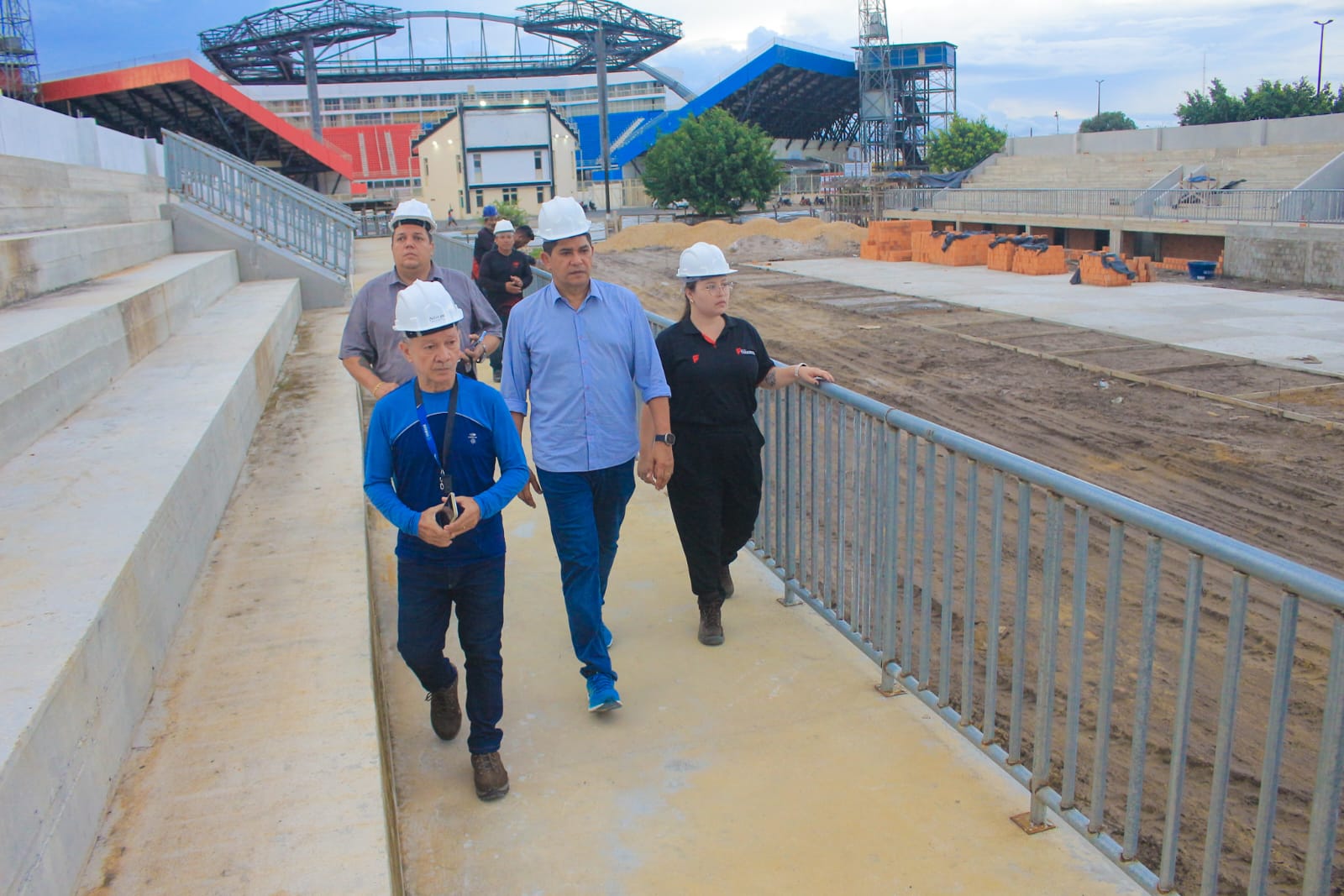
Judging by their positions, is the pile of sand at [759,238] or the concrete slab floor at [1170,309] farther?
the pile of sand at [759,238]

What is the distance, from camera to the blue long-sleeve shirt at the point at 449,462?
341cm

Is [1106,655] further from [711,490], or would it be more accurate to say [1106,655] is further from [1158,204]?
[1158,204]

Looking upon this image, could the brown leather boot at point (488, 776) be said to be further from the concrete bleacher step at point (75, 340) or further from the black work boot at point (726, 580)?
the concrete bleacher step at point (75, 340)

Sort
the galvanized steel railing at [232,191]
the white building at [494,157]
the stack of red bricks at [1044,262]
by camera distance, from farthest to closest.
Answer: the white building at [494,157]
the stack of red bricks at [1044,262]
the galvanized steel railing at [232,191]

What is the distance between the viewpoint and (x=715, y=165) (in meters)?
60.5

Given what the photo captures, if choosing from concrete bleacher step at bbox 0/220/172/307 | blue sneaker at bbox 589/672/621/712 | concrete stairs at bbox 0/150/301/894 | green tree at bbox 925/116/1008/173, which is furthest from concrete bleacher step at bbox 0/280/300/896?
green tree at bbox 925/116/1008/173

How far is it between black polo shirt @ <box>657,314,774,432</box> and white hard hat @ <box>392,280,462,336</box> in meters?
1.40

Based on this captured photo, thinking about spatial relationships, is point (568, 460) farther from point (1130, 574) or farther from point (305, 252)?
point (305, 252)

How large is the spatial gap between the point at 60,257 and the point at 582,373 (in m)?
5.51

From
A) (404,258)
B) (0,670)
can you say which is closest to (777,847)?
(0,670)

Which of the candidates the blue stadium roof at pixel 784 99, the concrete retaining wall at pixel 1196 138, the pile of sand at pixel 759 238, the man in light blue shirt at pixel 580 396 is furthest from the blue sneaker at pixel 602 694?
the blue stadium roof at pixel 784 99

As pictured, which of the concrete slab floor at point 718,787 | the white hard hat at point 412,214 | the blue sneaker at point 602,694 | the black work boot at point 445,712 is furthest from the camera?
the white hard hat at point 412,214

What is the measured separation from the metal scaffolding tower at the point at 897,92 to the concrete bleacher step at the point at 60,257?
88.0 metres

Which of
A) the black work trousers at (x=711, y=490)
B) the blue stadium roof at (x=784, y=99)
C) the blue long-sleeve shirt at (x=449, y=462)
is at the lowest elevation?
the black work trousers at (x=711, y=490)
